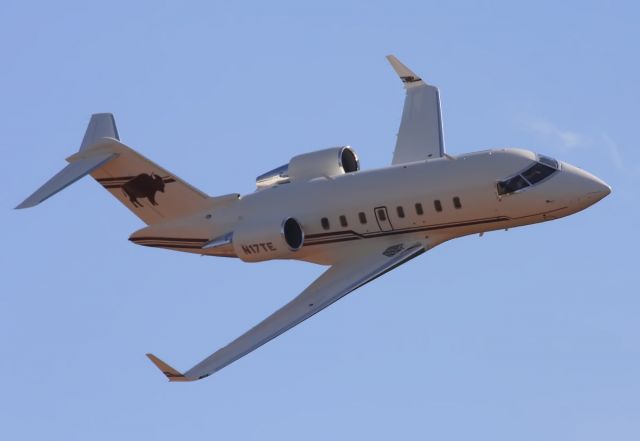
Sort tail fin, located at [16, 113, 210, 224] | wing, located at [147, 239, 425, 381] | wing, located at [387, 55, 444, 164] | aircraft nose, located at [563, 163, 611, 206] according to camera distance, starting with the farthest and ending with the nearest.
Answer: wing, located at [387, 55, 444, 164], tail fin, located at [16, 113, 210, 224], aircraft nose, located at [563, 163, 611, 206], wing, located at [147, 239, 425, 381]

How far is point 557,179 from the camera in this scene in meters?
57.6

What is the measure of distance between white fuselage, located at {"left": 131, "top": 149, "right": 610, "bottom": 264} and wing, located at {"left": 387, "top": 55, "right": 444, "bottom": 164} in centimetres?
407

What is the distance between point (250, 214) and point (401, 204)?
223 inches

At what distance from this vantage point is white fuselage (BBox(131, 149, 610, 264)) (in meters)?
57.5

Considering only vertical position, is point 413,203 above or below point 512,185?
below

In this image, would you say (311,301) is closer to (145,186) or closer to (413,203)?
(413,203)

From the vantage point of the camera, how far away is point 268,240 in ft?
→ 194

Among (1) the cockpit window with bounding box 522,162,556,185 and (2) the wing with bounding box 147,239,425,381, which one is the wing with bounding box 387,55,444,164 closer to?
(1) the cockpit window with bounding box 522,162,556,185

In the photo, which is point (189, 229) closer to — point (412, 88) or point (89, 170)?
point (89, 170)

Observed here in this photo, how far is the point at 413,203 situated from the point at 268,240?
5.09 meters

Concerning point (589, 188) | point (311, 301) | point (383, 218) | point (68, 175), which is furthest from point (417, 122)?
point (68, 175)

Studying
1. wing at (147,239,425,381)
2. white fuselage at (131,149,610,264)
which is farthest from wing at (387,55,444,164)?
wing at (147,239,425,381)

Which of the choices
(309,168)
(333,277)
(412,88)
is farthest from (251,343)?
(412,88)

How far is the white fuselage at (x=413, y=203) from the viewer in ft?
189
